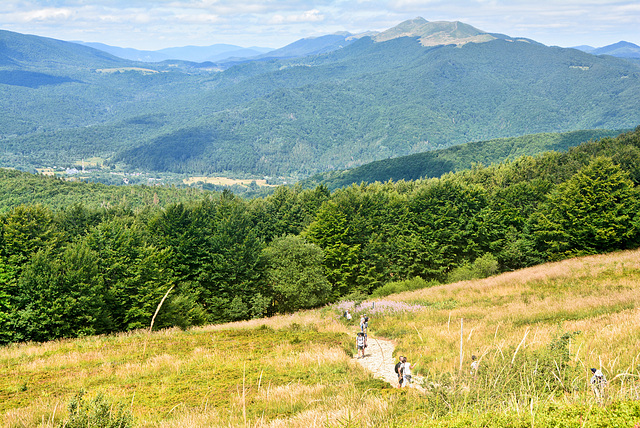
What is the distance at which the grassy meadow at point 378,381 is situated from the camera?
325 inches

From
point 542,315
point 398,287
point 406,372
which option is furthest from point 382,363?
point 398,287

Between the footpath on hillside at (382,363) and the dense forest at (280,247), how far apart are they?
12355 millimetres

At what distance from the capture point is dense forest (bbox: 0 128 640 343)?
35188 millimetres

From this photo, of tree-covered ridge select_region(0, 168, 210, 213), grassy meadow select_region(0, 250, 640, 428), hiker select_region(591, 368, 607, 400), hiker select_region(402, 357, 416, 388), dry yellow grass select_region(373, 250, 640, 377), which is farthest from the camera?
tree-covered ridge select_region(0, 168, 210, 213)

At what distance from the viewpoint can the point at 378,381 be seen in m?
15.0

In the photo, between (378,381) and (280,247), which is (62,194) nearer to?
(280,247)

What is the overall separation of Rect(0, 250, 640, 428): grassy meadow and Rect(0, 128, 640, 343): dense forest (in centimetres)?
671

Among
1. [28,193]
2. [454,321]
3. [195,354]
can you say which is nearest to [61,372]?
[195,354]

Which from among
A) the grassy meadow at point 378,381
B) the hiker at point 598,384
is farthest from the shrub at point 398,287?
the hiker at point 598,384

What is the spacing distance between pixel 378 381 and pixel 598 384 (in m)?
7.88

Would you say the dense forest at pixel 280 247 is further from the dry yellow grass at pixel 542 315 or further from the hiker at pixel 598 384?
the hiker at pixel 598 384

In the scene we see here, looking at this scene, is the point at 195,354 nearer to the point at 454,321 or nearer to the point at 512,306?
the point at 454,321

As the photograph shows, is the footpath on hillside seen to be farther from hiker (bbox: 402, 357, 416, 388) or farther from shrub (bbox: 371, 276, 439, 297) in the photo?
shrub (bbox: 371, 276, 439, 297)

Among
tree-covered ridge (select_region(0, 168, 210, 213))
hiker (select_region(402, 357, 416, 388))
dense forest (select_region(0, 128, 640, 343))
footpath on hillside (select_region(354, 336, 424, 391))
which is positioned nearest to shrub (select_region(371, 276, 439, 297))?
dense forest (select_region(0, 128, 640, 343))
